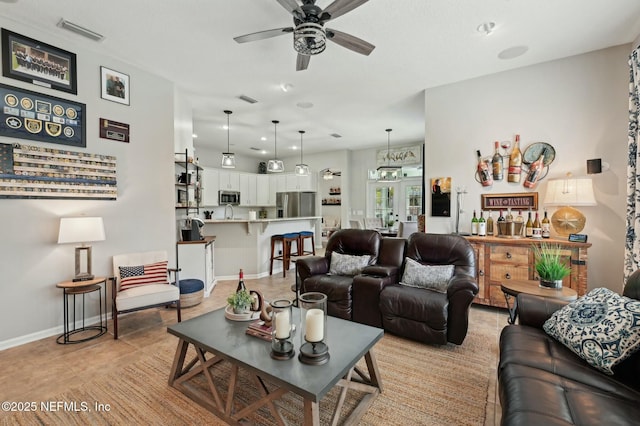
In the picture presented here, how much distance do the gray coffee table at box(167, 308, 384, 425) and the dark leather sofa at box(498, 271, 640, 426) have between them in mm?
755

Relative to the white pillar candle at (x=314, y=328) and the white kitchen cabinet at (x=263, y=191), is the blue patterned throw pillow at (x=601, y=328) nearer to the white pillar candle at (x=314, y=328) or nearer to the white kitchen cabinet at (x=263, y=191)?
the white pillar candle at (x=314, y=328)

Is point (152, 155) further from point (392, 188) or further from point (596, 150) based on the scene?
point (392, 188)

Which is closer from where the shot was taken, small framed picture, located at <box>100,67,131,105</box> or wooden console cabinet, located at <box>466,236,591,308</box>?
wooden console cabinet, located at <box>466,236,591,308</box>

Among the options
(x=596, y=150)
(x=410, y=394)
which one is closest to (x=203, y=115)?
(x=410, y=394)

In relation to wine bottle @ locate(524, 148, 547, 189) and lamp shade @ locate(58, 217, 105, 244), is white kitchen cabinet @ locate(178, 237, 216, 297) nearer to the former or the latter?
lamp shade @ locate(58, 217, 105, 244)

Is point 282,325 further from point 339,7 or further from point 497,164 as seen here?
point 497,164

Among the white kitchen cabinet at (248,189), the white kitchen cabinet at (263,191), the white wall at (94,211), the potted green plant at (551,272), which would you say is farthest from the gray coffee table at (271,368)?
the white kitchen cabinet at (263,191)

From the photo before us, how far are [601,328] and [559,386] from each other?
476 millimetres

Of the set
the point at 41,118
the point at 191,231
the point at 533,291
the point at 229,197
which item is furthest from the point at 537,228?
the point at 229,197

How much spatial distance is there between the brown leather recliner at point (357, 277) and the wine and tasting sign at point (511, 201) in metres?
1.44

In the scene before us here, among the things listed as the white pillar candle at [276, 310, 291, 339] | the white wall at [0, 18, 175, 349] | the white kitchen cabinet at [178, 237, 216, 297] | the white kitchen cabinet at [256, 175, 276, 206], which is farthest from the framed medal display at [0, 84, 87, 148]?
the white kitchen cabinet at [256, 175, 276, 206]

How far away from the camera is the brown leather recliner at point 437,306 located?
249 centimetres

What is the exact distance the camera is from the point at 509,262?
3365mm

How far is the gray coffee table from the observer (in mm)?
1414
